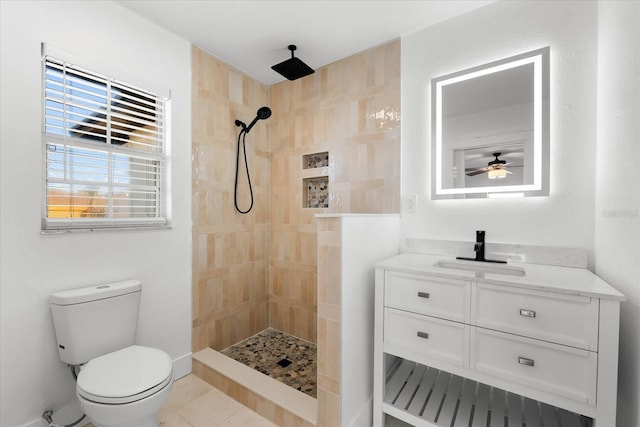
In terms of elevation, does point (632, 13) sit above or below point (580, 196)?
above

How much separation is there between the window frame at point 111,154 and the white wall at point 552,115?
5.62 ft

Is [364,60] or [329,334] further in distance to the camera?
[364,60]

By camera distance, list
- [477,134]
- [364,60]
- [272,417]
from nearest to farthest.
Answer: [272,417]
[477,134]
[364,60]

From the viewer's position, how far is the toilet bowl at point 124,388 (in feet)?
3.90

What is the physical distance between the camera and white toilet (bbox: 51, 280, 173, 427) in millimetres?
1202

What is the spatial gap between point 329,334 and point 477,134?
150 cm

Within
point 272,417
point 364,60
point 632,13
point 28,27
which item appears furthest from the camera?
point 364,60

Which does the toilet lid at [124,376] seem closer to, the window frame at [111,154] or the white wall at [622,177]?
the window frame at [111,154]

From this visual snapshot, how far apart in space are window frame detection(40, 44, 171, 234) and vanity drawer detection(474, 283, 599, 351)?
78.9 inches

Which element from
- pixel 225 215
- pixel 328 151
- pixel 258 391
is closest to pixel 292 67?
pixel 328 151

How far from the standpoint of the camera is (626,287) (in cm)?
113

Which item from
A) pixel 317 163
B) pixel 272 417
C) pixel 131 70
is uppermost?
pixel 131 70

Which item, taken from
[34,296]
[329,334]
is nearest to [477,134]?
Result: [329,334]

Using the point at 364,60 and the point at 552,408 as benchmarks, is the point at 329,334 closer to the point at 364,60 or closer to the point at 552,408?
the point at 552,408
